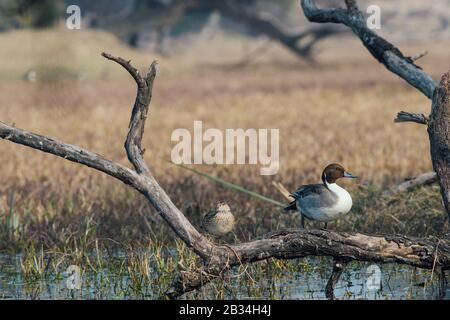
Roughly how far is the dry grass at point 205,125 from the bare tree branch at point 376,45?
118 centimetres

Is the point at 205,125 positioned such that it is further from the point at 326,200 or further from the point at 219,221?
the point at 326,200

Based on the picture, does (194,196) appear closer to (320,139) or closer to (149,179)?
(149,179)

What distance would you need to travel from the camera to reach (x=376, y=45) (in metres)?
9.84

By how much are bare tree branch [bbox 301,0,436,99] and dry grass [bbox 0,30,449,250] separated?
1176mm

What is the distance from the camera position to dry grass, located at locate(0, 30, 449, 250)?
977 centimetres

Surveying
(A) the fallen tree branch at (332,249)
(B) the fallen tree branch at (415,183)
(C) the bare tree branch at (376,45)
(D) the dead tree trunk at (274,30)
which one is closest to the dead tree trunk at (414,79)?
(C) the bare tree branch at (376,45)

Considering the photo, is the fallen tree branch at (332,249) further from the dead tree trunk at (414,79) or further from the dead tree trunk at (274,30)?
the dead tree trunk at (274,30)

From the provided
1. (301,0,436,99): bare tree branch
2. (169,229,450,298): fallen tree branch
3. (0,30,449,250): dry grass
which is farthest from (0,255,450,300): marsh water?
(301,0,436,99): bare tree branch

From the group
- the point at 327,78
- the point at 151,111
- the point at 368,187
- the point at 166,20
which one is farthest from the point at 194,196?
the point at 166,20

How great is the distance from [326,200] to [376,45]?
2.65m

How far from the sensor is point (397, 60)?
9.66 m

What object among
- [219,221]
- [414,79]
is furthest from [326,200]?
[414,79]

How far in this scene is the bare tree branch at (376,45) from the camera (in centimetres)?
945

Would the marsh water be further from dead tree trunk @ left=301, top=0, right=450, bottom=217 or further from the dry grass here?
the dry grass
